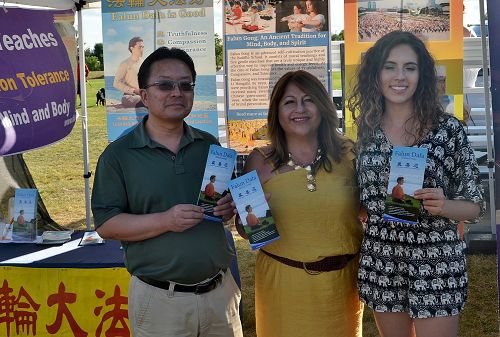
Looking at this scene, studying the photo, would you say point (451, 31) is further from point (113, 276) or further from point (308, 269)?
point (113, 276)

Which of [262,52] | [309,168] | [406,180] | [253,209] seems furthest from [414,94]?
[262,52]

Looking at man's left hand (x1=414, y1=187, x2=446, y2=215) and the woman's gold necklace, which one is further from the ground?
the woman's gold necklace

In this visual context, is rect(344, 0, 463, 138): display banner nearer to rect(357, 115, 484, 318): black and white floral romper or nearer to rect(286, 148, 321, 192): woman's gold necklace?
rect(286, 148, 321, 192): woman's gold necklace

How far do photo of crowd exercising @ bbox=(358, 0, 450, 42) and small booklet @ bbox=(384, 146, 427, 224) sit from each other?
84.4 inches

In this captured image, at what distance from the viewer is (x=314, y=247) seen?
7.70ft

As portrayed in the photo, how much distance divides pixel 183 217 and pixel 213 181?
0.18 m

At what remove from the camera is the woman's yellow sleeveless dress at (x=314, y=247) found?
7.69 feet

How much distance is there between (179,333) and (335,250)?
67cm

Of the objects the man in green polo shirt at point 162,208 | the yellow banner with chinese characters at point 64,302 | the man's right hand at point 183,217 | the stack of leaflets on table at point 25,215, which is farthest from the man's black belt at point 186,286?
the stack of leaflets on table at point 25,215

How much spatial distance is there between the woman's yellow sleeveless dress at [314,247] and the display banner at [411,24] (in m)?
1.66

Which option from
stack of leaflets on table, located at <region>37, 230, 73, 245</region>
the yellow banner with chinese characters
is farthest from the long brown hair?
stack of leaflets on table, located at <region>37, 230, 73, 245</region>

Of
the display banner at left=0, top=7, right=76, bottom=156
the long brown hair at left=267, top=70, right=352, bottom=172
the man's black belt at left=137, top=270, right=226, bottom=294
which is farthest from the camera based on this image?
the display banner at left=0, top=7, right=76, bottom=156

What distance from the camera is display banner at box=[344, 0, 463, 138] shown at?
157 inches

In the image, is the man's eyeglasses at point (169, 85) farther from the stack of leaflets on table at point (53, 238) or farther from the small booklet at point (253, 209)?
the stack of leaflets on table at point (53, 238)
